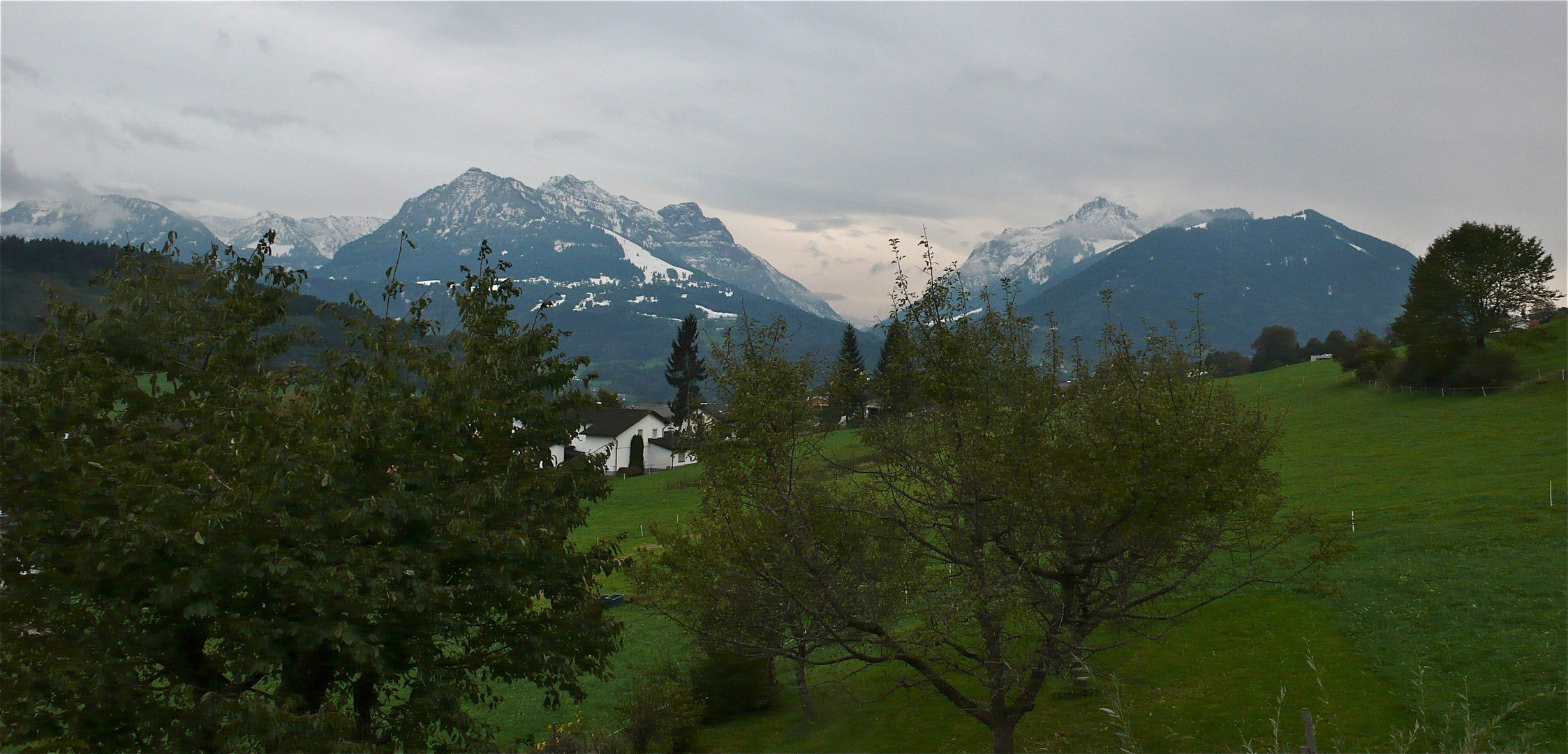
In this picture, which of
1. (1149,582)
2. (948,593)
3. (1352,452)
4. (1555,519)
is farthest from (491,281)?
(1352,452)

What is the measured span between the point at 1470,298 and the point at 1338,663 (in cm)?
6492

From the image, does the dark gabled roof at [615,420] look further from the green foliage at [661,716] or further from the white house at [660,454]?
the green foliage at [661,716]

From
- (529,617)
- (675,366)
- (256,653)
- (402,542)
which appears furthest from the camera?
(675,366)

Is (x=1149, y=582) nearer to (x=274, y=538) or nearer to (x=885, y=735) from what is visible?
(x=885, y=735)

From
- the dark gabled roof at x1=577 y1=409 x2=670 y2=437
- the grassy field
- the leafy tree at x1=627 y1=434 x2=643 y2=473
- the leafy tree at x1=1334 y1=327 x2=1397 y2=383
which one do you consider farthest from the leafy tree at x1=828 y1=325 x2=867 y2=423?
the dark gabled roof at x1=577 y1=409 x2=670 y2=437

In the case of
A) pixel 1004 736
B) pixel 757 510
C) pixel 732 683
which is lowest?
pixel 732 683

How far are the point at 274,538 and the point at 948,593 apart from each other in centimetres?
1068

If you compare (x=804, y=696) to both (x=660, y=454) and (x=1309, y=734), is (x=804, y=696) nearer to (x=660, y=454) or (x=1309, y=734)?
(x=1309, y=734)

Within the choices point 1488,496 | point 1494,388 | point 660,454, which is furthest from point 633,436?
point 1488,496

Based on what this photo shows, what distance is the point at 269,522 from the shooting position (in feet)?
37.2

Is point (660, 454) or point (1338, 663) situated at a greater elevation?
point (1338, 663)

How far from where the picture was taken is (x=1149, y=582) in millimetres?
16344

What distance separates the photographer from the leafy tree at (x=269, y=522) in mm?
10203

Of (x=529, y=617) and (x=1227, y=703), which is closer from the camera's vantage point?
(x=529, y=617)
